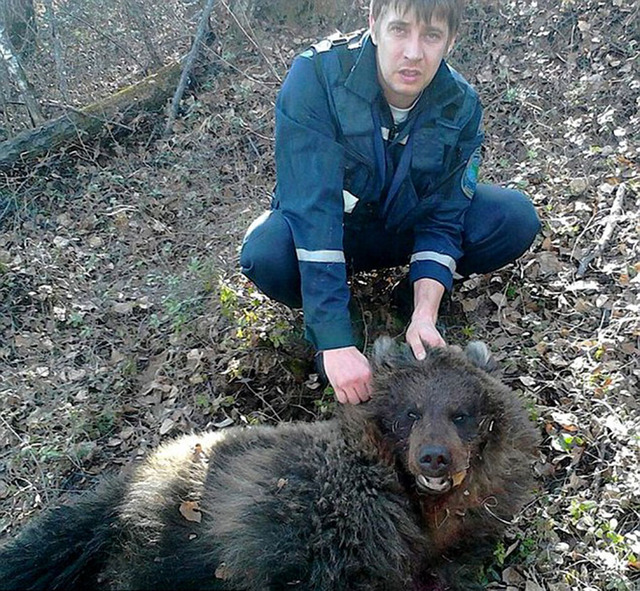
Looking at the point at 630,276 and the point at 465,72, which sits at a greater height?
the point at 465,72

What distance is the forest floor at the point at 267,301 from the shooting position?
3.95m

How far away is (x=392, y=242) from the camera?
4.57 metres

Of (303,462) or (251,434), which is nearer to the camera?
(303,462)

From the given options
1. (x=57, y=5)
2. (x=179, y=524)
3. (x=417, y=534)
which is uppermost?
(x=57, y=5)

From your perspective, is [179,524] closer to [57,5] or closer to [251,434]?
[251,434]

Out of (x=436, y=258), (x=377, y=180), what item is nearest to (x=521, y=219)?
(x=436, y=258)

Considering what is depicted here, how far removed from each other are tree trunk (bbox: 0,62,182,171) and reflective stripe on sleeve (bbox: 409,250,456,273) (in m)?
4.41

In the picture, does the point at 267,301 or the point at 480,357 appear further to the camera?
the point at 267,301

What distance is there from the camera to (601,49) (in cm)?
674

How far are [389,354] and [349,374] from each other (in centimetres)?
26

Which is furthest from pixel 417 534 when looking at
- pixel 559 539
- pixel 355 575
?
pixel 559 539

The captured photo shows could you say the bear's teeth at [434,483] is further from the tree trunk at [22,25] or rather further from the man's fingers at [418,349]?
the tree trunk at [22,25]

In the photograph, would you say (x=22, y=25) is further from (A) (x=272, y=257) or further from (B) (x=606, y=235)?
(B) (x=606, y=235)

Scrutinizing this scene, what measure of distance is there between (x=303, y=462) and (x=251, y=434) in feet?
1.77
